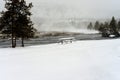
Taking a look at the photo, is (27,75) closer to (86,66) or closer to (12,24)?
(86,66)

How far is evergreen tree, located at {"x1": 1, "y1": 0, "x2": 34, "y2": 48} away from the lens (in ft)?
82.0

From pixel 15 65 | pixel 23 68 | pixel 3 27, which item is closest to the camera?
pixel 23 68

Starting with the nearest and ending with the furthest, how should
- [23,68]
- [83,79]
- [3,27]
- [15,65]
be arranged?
[83,79] → [23,68] → [15,65] → [3,27]

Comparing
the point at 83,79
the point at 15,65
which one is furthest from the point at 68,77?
the point at 15,65

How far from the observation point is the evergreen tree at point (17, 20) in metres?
25.0

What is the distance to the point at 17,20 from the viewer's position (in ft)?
83.1

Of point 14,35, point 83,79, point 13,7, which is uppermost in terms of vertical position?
point 13,7

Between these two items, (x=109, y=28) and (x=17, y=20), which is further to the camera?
(x=109, y=28)

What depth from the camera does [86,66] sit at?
34.8ft

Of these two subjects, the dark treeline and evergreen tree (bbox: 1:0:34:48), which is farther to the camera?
the dark treeline

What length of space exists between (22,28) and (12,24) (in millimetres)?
1389

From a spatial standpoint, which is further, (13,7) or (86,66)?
(13,7)

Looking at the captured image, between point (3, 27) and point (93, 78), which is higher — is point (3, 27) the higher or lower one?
the higher one

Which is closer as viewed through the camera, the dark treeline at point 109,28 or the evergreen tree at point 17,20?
the evergreen tree at point 17,20
